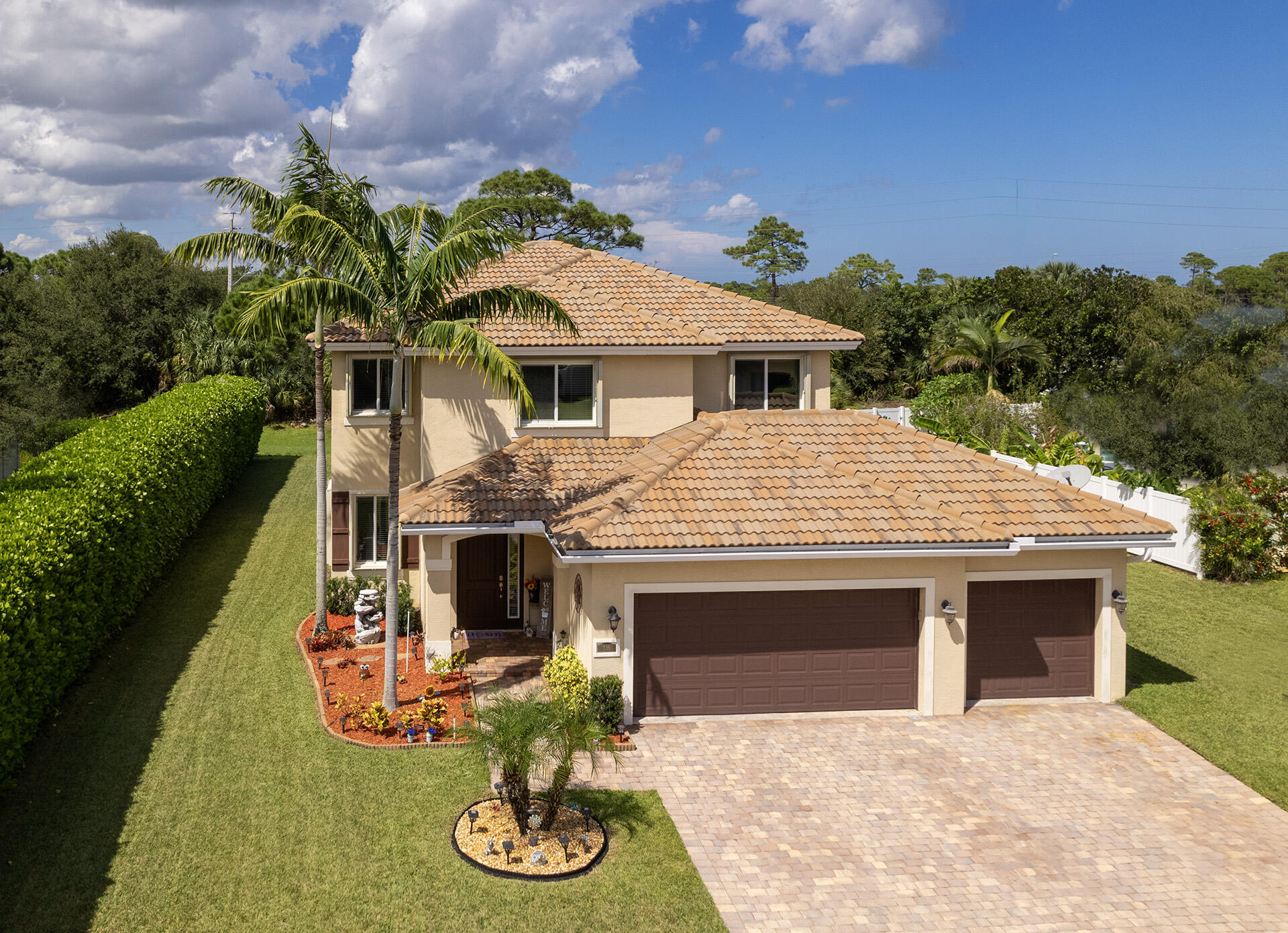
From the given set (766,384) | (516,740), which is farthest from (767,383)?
(516,740)

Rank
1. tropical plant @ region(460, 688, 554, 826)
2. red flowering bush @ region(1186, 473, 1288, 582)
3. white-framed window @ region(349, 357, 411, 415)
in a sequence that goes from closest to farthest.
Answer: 1. tropical plant @ region(460, 688, 554, 826)
2. white-framed window @ region(349, 357, 411, 415)
3. red flowering bush @ region(1186, 473, 1288, 582)

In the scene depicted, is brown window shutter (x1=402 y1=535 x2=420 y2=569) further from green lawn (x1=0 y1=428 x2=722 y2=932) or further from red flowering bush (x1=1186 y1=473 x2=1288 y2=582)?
red flowering bush (x1=1186 y1=473 x2=1288 y2=582)

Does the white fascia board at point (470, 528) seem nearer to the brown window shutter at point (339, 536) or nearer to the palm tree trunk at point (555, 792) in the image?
the palm tree trunk at point (555, 792)

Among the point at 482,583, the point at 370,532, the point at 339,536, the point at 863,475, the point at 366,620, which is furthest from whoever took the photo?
the point at 370,532

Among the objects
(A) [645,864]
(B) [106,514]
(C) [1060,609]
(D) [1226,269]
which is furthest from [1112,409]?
(D) [1226,269]

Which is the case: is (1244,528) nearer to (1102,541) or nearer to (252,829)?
(1102,541)

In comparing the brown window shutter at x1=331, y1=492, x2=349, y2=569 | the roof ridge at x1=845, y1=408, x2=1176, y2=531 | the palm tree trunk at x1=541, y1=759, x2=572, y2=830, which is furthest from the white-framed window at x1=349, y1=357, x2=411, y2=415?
the palm tree trunk at x1=541, y1=759, x2=572, y2=830

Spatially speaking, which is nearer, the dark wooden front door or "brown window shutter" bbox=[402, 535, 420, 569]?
the dark wooden front door
